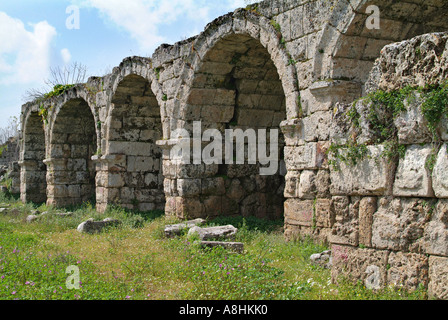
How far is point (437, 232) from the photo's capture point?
3.39 meters

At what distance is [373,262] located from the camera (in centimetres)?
384

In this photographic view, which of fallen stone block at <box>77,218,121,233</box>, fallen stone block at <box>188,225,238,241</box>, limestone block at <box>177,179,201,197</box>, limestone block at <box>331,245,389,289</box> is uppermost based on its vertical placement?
limestone block at <box>177,179,201,197</box>

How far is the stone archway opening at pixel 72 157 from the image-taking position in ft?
47.9

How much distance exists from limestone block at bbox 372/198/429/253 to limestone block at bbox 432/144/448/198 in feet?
0.56

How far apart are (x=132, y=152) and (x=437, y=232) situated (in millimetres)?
9301

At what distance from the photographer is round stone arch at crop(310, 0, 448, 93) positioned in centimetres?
612

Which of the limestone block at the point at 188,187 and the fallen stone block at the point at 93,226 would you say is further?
the limestone block at the point at 188,187

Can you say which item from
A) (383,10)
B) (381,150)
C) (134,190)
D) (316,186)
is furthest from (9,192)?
(381,150)

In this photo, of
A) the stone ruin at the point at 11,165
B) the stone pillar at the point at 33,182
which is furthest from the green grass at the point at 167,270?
the stone ruin at the point at 11,165

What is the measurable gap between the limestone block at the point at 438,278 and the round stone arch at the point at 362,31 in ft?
11.1

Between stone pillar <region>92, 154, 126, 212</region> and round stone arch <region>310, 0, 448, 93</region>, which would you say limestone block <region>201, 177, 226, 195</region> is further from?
round stone arch <region>310, 0, 448, 93</region>
